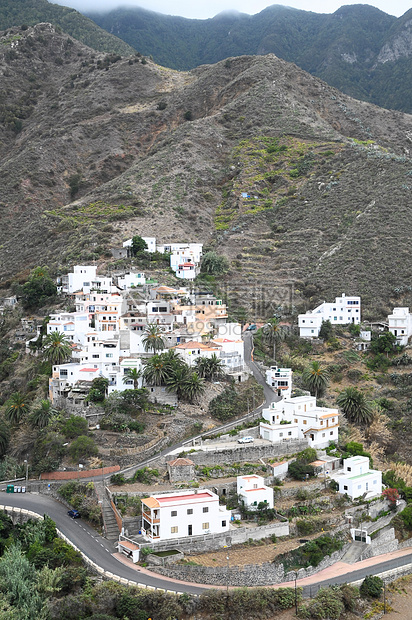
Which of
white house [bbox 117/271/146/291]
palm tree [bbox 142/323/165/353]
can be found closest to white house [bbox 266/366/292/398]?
palm tree [bbox 142/323/165/353]

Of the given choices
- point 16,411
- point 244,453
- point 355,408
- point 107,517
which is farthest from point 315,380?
point 107,517

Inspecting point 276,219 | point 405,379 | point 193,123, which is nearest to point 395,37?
point 193,123

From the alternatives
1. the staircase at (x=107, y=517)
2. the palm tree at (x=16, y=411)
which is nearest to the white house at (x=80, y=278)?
the palm tree at (x=16, y=411)

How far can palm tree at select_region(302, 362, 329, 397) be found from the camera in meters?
56.2

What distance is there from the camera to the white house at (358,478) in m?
42.3

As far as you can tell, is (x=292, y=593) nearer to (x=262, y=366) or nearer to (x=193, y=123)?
(x=262, y=366)

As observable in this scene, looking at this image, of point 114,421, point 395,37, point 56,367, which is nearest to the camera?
point 114,421

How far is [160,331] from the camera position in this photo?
58094 mm

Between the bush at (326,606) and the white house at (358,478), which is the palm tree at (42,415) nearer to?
the white house at (358,478)

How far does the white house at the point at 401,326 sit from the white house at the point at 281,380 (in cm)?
1603

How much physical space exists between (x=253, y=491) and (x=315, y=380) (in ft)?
61.5

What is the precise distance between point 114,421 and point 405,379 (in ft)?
91.6

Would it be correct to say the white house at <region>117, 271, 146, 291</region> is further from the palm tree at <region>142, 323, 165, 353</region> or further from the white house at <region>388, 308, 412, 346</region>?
the white house at <region>388, 308, 412, 346</region>

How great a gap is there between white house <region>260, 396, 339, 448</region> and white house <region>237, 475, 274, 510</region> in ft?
19.9
